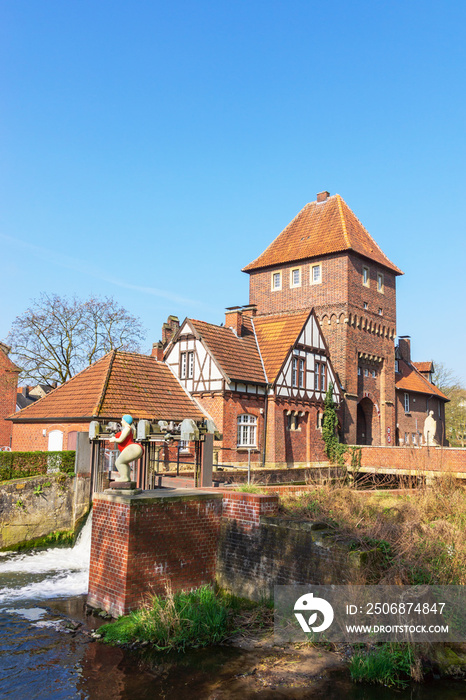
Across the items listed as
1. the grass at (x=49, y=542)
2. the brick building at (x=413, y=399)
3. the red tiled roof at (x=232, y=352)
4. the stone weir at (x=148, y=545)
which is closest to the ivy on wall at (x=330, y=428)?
the red tiled roof at (x=232, y=352)

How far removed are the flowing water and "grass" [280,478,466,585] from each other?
1749mm

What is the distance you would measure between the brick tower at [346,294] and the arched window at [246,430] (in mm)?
9070

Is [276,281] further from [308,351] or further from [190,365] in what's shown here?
[190,365]

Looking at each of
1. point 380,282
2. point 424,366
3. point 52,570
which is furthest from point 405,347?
point 52,570

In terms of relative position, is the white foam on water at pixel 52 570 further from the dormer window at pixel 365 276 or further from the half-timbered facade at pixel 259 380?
the dormer window at pixel 365 276

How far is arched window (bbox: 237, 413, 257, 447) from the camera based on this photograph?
2769cm

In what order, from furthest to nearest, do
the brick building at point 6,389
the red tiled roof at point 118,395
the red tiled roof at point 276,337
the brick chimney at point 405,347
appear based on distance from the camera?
the brick chimney at point 405,347 < the brick building at point 6,389 < the red tiled roof at point 276,337 < the red tiled roof at point 118,395

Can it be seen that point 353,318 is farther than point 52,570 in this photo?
Yes

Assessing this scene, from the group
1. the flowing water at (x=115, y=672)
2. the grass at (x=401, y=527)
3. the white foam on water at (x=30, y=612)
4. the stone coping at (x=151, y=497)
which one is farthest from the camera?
the white foam on water at (x=30, y=612)

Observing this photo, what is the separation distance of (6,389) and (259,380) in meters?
17.6

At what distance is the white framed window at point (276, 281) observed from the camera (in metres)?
40.2

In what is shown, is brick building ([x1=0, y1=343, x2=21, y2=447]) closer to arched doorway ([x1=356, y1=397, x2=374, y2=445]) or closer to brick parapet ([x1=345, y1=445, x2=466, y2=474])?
brick parapet ([x1=345, y1=445, x2=466, y2=474])

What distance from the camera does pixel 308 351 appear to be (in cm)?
3156

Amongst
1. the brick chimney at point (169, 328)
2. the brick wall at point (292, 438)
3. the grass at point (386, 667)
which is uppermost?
the brick chimney at point (169, 328)
